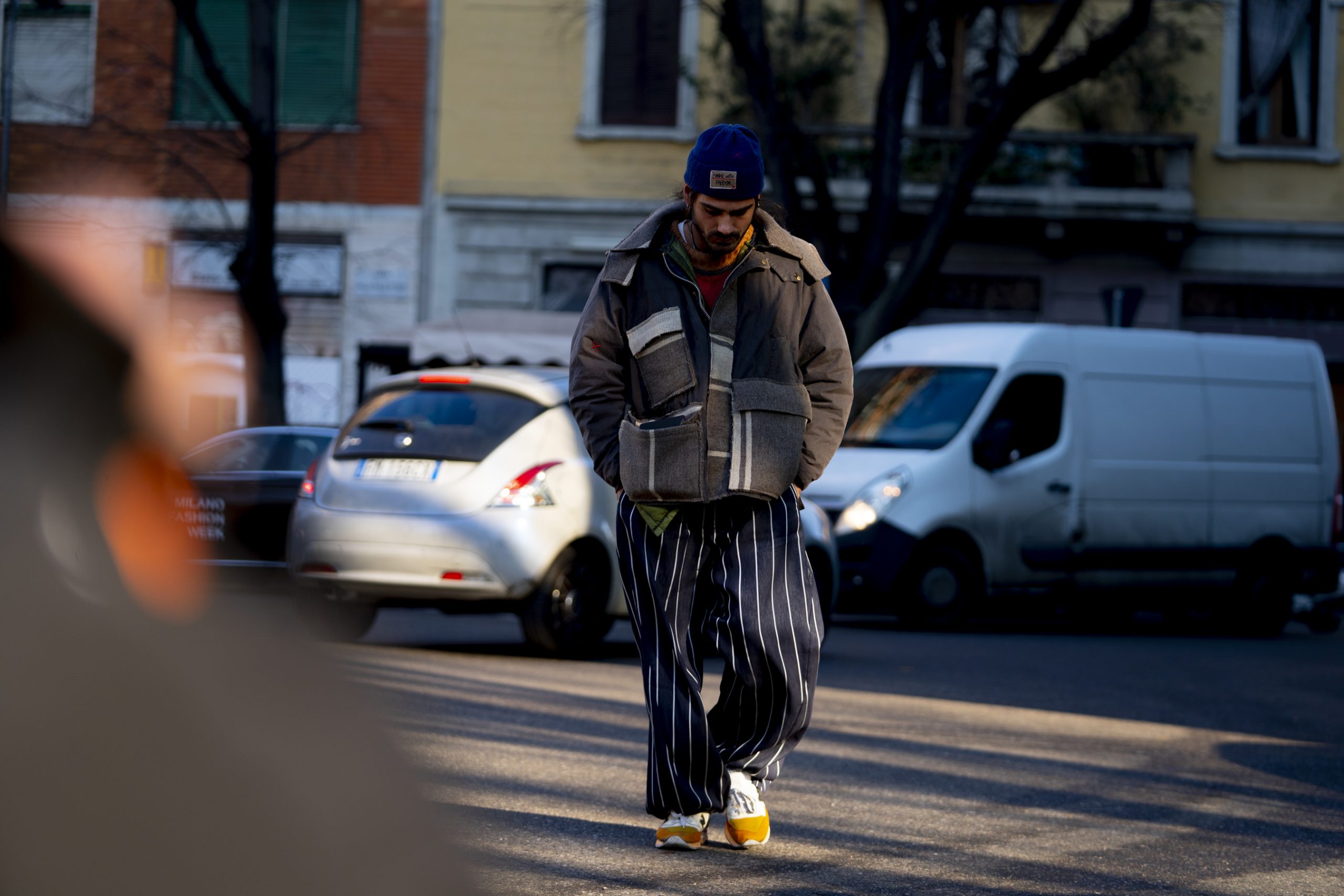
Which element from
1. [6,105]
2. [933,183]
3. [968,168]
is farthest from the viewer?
[6,105]

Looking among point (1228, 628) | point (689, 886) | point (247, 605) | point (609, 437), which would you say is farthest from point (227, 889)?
point (1228, 628)

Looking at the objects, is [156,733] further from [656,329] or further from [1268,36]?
[1268,36]

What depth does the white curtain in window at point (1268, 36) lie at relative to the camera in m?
26.2

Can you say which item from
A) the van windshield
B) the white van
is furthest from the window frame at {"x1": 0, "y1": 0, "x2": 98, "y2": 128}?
the van windshield

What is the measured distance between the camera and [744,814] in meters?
4.96

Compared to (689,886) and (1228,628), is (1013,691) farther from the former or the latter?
(1228,628)

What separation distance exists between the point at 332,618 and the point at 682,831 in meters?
6.19

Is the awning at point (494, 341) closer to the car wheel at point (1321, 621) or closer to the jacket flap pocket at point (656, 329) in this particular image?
the car wheel at point (1321, 621)

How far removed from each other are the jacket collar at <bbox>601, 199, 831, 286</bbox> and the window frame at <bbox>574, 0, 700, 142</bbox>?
21.3m

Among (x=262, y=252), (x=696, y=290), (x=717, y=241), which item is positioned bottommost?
(x=696, y=290)

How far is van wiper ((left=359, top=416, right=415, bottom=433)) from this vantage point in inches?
395

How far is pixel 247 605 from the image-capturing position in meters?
12.3

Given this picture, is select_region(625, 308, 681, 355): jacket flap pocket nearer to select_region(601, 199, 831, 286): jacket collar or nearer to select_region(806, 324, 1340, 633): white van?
select_region(601, 199, 831, 286): jacket collar

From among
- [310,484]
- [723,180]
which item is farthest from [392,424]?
[723,180]
